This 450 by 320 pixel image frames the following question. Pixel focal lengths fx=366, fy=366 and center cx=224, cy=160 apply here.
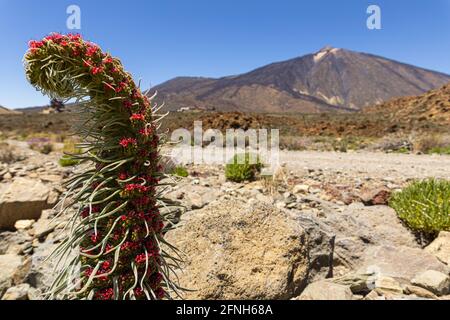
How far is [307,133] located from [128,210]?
2644 centimetres

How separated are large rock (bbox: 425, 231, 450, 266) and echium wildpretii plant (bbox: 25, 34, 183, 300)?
11.6ft

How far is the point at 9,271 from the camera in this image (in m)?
4.14

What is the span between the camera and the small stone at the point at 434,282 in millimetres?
3273

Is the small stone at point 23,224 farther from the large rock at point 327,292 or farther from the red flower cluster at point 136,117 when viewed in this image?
the red flower cluster at point 136,117

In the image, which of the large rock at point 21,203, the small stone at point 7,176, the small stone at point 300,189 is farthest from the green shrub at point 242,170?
the small stone at point 7,176

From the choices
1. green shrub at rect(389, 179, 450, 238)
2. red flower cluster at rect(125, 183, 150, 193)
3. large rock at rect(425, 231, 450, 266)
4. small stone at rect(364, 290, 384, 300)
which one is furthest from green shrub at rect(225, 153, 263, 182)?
red flower cluster at rect(125, 183, 150, 193)

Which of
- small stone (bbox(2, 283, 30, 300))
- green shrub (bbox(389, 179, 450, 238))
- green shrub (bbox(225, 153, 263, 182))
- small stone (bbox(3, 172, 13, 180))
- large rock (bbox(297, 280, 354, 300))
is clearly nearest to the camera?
large rock (bbox(297, 280, 354, 300))

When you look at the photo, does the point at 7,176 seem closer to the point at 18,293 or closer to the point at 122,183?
the point at 18,293

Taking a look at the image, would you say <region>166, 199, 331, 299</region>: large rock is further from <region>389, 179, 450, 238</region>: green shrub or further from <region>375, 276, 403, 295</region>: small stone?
<region>389, 179, 450, 238</region>: green shrub

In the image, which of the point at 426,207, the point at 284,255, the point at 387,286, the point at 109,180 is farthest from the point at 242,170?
the point at 109,180

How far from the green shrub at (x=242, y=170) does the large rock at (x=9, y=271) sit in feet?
14.7

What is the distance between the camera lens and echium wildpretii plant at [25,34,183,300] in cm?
152
